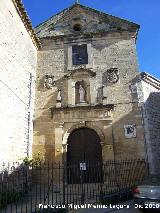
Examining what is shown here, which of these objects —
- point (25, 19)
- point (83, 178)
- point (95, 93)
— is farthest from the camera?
point (95, 93)

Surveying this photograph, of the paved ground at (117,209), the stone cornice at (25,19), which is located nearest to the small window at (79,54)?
the stone cornice at (25,19)

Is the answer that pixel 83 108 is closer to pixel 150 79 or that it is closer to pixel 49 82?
pixel 49 82

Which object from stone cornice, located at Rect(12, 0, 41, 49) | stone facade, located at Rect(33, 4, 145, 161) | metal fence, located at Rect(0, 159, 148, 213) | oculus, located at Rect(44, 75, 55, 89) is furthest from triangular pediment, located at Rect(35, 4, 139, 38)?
metal fence, located at Rect(0, 159, 148, 213)

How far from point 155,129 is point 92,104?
3.36 metres

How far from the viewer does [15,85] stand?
461 inches

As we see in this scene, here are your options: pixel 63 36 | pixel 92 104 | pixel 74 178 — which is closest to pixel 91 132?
pixel 92 104

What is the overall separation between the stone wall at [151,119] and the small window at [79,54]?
→ 11.1ft

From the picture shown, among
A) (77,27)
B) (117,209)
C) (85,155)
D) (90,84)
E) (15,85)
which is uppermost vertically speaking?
(77,27)

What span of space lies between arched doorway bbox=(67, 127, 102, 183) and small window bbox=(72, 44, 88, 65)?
3818 mm

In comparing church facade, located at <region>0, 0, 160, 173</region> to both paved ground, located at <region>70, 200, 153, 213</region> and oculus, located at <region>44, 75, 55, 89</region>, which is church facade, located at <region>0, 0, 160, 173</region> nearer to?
oculus, located at <region>44, 75, 55, 89</region>

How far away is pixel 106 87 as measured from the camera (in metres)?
14.1

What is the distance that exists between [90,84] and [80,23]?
13.2ft

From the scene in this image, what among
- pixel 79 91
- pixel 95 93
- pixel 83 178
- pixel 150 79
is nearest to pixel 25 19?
pixel 79 91

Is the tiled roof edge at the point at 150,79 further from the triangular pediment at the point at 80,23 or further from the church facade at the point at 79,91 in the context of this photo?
the triangular pediment at the point at 80,23
